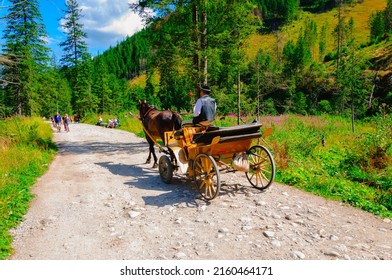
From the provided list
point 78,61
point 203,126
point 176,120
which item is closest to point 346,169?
point 203,126

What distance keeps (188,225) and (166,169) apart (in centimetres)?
259

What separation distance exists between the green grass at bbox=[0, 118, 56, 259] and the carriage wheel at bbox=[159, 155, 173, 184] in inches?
133

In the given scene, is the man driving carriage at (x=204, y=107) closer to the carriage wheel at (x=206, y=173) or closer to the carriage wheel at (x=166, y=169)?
the carriage wheel at (x=206, y=173)

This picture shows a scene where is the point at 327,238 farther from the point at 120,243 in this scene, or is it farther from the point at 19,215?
the point at 19,215

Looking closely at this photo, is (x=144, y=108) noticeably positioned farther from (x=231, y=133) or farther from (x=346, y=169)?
(x=346, y=169)

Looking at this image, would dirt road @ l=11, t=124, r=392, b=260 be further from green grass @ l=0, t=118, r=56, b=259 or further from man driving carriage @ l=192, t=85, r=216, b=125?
man driving carriage @ l=192, t=85, r=216, b=125

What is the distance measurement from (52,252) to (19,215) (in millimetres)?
1968

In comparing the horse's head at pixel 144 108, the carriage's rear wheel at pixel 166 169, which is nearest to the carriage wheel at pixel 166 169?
the carriage's rear wheel at pixel 166 169

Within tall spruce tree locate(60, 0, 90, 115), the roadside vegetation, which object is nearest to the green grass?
the roadside vegetation

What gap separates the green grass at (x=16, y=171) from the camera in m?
5.38

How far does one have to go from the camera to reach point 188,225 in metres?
5.12

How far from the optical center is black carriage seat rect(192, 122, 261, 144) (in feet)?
19.3
